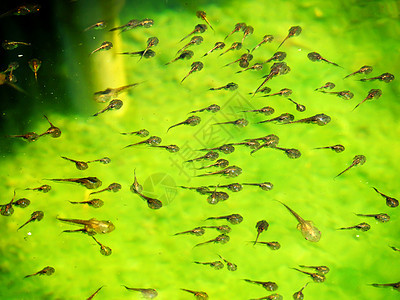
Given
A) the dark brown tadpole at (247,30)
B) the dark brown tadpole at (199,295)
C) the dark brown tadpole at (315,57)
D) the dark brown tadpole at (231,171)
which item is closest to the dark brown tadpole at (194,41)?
the dark brown tadpole at (247,30)

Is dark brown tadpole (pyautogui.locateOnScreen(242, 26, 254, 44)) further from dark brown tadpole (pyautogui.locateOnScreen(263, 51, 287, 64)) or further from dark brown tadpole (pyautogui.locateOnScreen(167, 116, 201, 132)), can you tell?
dark brown tadpole (pyautogui.locateOnScreen(167, 116, 201, 132))

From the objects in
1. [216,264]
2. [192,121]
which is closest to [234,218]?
[216,264]

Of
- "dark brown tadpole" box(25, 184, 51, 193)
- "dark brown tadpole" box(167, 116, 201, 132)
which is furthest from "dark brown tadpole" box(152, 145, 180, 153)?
"dark brown tadpole" box(25, 184, 51, 193)

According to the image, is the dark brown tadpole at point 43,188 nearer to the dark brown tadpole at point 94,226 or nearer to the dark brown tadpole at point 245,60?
the dark brown tadpole at point 94,226

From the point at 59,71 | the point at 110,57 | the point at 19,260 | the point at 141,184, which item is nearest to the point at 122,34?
the point at 110,57

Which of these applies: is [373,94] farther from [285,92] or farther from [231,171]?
[231,171]

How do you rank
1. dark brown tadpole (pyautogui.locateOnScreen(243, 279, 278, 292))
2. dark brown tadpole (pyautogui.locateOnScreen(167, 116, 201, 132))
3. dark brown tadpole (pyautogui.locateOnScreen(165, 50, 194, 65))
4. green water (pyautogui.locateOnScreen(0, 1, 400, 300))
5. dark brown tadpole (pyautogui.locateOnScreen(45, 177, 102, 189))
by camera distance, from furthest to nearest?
dark brown tadpole (pyautogui.locateOnScreen(165, 50, 194, 65))
dark brown tadpole (pyautogui.locateOnScreen(167, 116, 201, 132))
dark brown tadpole (pyautogui.locateOnScreen(45, 177, 102, 189))
green water (pyautogui.locateOnScreen(0, 1, 400, 300))
dark brown tadpole (pyautogui.locateOnScreen(243, 279, 278, 292))

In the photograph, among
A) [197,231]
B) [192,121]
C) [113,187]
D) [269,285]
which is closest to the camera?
[269,285]

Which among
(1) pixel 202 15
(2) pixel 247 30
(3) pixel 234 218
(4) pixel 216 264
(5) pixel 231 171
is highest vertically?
(1) pixel 202 15
